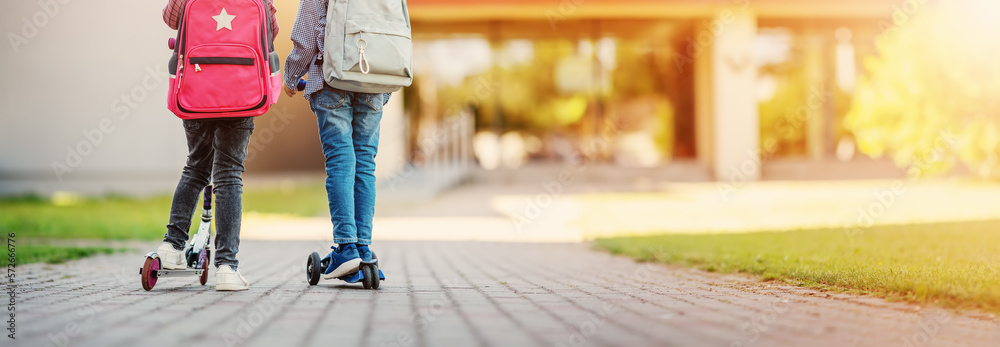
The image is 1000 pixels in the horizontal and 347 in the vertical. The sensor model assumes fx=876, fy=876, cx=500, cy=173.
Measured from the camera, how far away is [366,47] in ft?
13.5

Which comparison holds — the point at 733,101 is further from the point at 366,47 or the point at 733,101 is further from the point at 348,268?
the point at 348,268

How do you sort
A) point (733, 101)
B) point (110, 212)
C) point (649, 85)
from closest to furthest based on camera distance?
1. point (110, 212)
2. point (733, 101)
3. point (649, 85)

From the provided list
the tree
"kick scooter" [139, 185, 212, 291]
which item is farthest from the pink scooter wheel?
the tree

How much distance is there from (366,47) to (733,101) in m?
15.8

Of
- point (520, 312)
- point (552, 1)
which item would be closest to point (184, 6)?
point (520, 312)

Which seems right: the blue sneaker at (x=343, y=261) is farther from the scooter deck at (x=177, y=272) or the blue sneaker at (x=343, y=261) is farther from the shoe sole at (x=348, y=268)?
the scooter deck at (x=177, y=272)

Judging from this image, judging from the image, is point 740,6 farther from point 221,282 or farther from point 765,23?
point 221,282

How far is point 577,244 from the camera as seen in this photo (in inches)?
339

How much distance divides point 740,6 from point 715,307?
51.7 feet

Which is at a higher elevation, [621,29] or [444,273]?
[621,29]

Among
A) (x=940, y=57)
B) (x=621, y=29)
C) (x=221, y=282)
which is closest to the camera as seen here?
(x=221, y=282)

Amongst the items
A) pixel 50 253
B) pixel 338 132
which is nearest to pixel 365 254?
pixel 338 132

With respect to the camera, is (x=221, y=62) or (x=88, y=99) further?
(x=88, y=99)

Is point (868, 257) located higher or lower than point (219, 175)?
lower
